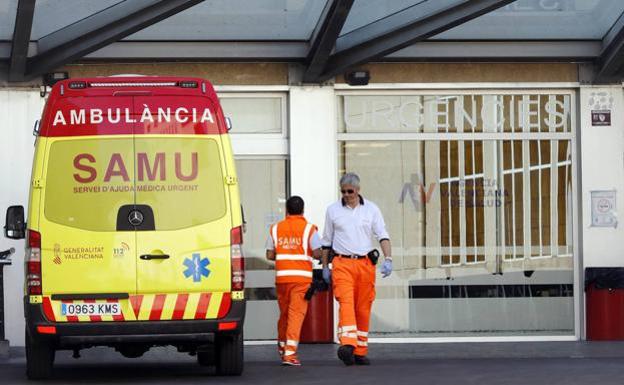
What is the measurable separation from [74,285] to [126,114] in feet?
4.48

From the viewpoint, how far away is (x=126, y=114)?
1122cm

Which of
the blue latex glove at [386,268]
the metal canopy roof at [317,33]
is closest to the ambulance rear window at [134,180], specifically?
the blue latex glove at [386,268]

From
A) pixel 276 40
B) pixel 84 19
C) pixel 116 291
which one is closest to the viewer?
pixel 116 291

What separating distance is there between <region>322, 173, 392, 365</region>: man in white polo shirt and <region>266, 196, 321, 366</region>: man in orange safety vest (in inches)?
6.5

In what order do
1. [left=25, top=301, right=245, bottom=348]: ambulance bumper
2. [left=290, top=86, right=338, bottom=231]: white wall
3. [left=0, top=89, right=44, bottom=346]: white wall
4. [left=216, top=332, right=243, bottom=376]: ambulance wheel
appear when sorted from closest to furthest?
[left=25, top=301, right=245, bottom=348]: ambulance bumper → [left=216, top=332, right=243, bottom=376]: ambulance wheel → [left=0, top=89, right=44, bottom=346]: white wall → [left=290, top=86, right=338, bottom=231]: white wall

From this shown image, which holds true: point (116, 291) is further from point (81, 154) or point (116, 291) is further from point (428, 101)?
point (428, 101)

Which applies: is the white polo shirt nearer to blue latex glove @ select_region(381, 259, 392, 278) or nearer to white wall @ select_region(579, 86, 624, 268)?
blue latex glove @ select_region(381, 259, 392, 278)

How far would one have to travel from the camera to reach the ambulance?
10977 millimetres

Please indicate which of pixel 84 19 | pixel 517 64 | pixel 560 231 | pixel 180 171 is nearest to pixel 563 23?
pixel 517 64

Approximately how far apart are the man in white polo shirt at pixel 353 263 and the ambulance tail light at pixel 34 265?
303 centimetres

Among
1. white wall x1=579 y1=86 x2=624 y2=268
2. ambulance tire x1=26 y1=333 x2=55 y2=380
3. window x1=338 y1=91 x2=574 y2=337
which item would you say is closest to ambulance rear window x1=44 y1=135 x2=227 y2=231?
ambulance tire x1=26 y1=333 x2=55 y2=380

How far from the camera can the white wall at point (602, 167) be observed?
17.0 m

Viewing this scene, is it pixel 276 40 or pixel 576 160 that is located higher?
pixel 276 40

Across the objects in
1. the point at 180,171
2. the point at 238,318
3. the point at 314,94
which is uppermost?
the point at 314,94
